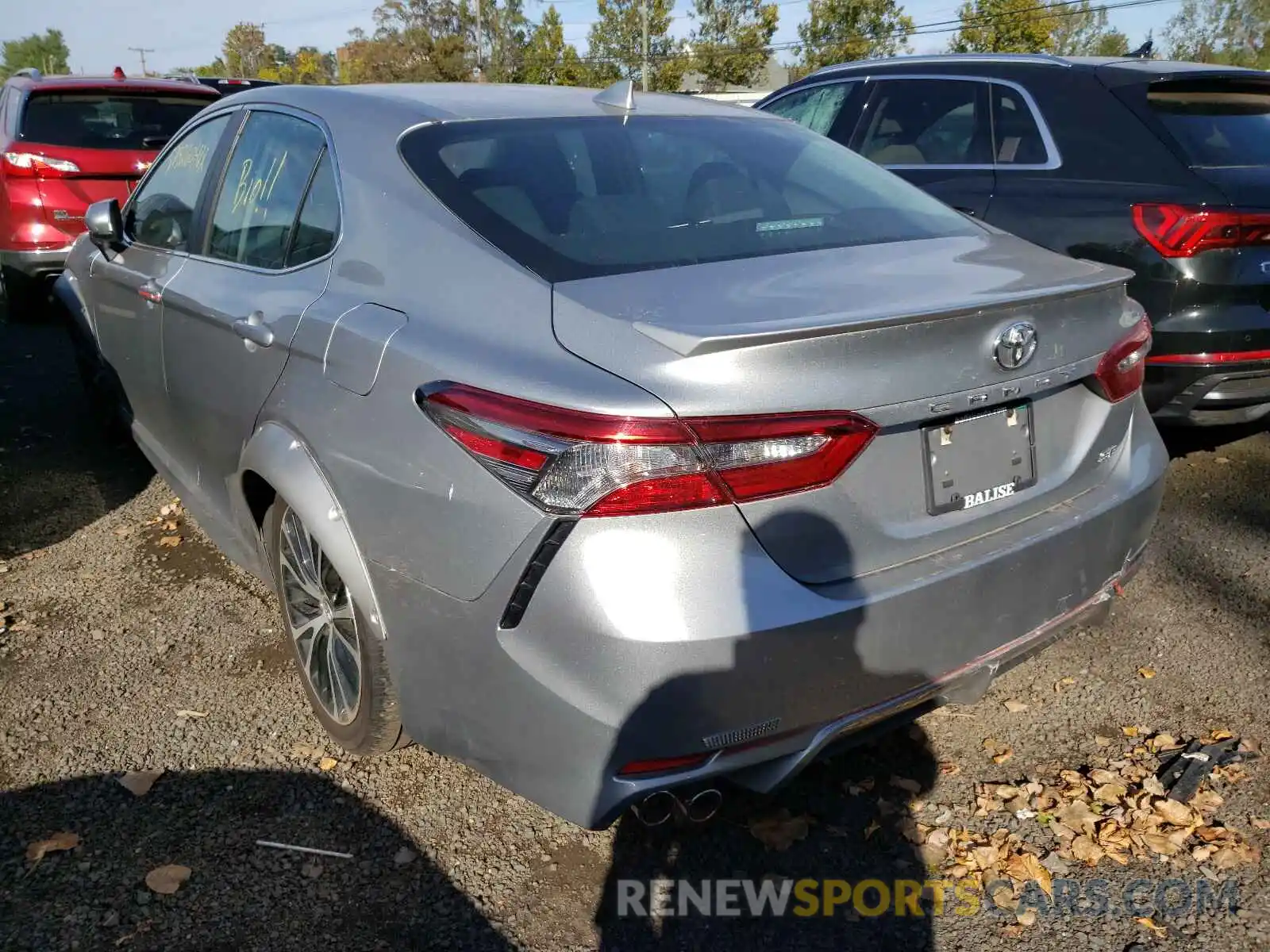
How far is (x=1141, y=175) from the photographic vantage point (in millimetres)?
4312

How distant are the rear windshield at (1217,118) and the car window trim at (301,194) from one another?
3321 mm

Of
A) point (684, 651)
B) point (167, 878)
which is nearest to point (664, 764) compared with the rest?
point (684, 651)

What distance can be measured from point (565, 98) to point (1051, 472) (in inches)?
69.3

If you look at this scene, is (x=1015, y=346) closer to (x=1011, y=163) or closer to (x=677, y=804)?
(x=677, y=804)

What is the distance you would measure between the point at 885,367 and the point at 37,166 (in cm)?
762

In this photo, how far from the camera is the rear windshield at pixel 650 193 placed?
243cm

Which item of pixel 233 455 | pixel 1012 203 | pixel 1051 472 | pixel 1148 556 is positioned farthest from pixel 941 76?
pixel 233 455

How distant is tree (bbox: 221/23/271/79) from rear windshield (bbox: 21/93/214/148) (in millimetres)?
68820

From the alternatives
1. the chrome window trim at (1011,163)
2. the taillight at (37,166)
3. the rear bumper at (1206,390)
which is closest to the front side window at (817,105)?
the chrome window trim at (1011,163)

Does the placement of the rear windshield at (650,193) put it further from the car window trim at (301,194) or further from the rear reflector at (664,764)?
the rear reflector at (664,764)

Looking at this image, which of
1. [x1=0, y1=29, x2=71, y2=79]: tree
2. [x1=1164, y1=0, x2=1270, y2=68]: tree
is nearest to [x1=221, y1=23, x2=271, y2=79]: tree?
[x1=0, y1=29, x2=71, y2=79]: tree

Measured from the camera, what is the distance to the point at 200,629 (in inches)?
146

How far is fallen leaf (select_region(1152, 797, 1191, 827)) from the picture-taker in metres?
2.64

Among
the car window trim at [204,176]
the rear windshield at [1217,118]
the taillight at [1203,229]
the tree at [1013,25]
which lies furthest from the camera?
the tree at [1013,25]
